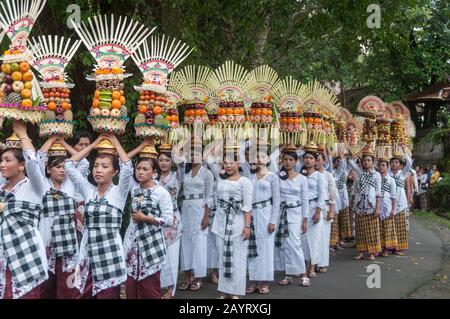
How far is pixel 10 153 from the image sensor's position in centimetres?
446

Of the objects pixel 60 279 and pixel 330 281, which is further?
pixel 330 281

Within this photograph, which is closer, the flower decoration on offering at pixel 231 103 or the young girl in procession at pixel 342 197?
the flower decoration on offering at pixel 231 103

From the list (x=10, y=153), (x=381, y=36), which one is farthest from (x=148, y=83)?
(x=381, y=36)

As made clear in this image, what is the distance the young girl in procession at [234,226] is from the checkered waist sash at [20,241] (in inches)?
83.9

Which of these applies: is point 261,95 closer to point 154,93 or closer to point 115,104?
point 154,93

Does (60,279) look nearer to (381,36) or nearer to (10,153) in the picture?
(10,153)

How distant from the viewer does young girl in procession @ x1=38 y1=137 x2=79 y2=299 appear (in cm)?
517

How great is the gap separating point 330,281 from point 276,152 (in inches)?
68.6

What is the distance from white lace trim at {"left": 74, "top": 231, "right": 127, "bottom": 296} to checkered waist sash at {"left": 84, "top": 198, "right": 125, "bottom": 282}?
0.03 meters

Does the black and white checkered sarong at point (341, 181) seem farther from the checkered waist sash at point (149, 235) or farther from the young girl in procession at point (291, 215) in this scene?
the checkered waist sash at point (149, 235)

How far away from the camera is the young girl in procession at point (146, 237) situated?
5020mm

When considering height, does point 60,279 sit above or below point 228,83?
below

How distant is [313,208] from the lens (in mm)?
7891

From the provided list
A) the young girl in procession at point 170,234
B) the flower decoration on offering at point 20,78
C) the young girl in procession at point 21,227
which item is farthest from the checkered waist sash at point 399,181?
the young girl in procession at point 21,227
